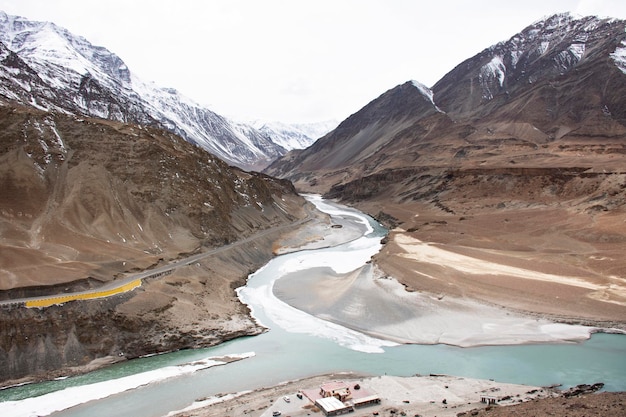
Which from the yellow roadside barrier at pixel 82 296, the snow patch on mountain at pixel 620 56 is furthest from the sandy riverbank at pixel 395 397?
the snow patch on mountain at pixel 620 56

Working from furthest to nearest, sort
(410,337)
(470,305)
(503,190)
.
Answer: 1. (503,190)
2. (470,305)
3. (410,337)

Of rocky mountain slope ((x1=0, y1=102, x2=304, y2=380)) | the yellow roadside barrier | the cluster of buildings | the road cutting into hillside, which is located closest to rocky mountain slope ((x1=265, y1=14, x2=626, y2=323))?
rocky mountain slope ((x1=0, y1=102, x2=304, y2=380))

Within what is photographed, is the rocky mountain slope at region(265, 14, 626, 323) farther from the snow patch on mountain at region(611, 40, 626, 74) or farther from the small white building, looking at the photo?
the small white building

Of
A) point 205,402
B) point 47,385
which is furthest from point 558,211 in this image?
point 47,385

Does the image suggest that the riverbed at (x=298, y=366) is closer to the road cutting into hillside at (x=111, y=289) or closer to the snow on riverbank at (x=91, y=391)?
the snow on riverbank at (x=91, y=391)

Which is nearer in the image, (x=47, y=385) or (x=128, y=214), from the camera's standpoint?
(x=47, y=385)

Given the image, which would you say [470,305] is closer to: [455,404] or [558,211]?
[455,404]
